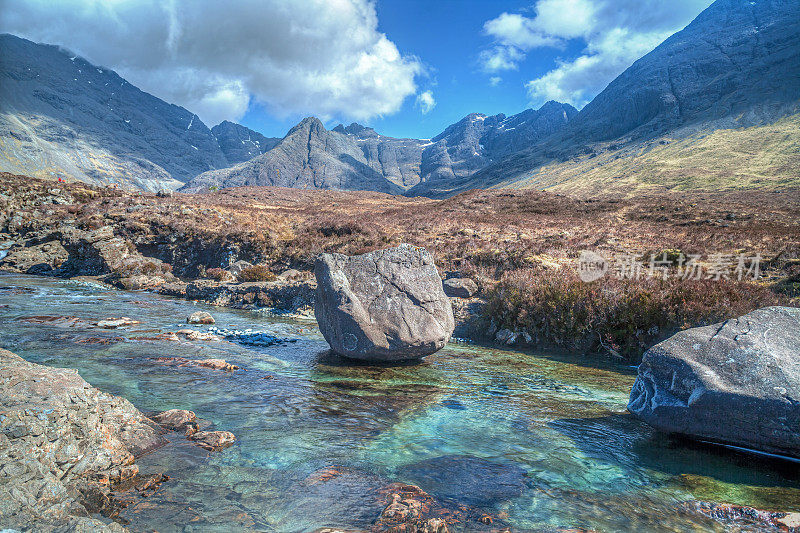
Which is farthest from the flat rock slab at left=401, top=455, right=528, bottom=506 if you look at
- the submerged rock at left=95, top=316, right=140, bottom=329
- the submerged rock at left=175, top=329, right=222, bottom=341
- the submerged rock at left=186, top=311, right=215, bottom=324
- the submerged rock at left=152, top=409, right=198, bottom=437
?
the submerged rock at left=95, top=316, right=140, bottom=329

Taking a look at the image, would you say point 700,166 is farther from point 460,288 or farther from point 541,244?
point 460,288

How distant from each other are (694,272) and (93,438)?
18.6 m

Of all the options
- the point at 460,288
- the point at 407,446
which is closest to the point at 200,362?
the point at 407,446

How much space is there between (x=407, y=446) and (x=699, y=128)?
6103 inches

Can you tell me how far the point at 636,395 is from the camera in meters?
6.14

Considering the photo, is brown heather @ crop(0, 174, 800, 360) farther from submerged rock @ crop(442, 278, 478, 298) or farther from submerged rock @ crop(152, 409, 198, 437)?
submerged rock @ crop(152, 409, 198, 437)

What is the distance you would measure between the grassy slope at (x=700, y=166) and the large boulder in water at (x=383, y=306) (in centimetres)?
7452

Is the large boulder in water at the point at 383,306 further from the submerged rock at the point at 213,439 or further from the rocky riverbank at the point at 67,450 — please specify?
the rocky riverbank at the point at 67,450

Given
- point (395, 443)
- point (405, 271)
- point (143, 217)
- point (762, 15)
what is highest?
point (762, 15)

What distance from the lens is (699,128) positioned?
121m

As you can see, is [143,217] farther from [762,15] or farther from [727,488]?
[762,15]

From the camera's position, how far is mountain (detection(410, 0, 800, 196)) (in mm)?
84688

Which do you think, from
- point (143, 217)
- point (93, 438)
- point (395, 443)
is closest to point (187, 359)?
point (93, 438)

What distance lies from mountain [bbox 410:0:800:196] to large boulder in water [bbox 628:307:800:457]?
7926 centimetres
